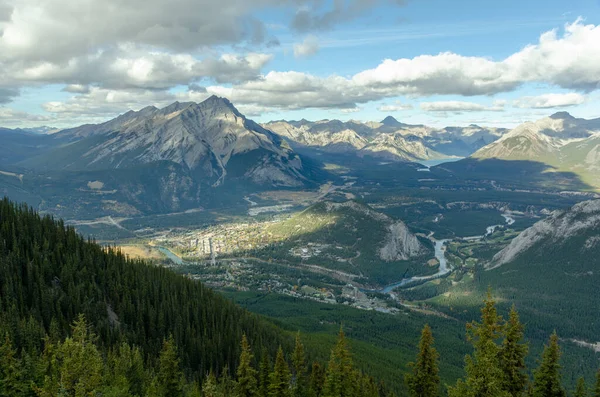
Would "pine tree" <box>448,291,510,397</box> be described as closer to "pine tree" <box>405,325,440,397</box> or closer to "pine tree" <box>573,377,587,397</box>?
A: "pine tree" <box>405,325,440,397</box>

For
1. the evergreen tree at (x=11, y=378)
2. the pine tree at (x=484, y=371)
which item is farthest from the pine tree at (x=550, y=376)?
the evergreen tree at (x=11, y=378)

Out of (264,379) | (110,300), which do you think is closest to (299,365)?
(264,379)

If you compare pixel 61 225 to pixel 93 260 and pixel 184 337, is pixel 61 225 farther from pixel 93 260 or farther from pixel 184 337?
pixel 184 337

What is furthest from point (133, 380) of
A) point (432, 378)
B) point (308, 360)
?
point (308, 360)

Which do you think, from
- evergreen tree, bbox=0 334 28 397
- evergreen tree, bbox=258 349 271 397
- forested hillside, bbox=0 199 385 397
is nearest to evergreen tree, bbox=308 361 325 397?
forested hillside, bbox=0 199 385 397

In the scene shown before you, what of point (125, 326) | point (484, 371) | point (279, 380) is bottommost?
point (125, 326)

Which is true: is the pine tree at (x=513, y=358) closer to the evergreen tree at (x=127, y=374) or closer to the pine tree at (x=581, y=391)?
the pine tree at (x=581, y=391)

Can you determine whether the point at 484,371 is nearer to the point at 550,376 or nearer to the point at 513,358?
the point at 513,358
